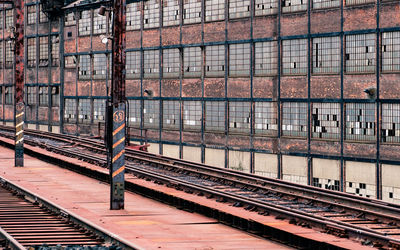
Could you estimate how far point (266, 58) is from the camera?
139 ft

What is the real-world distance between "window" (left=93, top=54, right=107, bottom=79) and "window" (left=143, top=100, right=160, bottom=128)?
6074mm

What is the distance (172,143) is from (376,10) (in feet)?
62.6

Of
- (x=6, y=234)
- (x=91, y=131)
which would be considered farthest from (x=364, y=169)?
(x=91, y=131)

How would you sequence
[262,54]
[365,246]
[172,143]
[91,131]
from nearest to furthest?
[365,246] < [262,54] < [172,143] < [91,131]

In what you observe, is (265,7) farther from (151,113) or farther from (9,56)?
(9,56)

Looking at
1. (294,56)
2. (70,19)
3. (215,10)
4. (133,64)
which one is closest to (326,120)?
(294,56)

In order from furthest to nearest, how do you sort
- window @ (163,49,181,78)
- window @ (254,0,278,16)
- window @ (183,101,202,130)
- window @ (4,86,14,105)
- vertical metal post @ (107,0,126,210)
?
window @ (4,86,14,105) < window @ (163,49,181,78) < window @ (183,101,202,130) < window @ (254,0,278,16) < vertical metal post @ (107,0,126,210)

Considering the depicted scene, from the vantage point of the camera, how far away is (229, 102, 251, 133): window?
144ft

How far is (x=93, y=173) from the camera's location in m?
32.9

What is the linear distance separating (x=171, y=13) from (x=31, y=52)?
83.4 ft

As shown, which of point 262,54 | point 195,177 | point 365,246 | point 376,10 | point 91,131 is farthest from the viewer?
point 91,131

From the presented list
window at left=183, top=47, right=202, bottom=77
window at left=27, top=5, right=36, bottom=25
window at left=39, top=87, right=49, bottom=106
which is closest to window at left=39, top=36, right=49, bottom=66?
window at left=39, top=87, right=49, bottom=106

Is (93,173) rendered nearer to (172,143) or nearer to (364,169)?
(364,169)

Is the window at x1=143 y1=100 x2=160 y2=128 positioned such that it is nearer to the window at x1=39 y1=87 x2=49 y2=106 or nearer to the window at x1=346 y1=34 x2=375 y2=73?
the window at x1=39 y1=87 x2=49 y2=106
